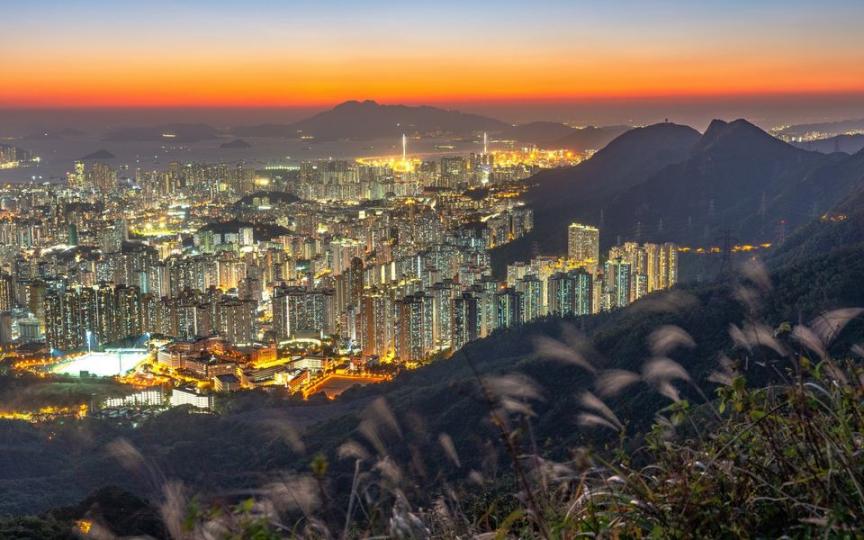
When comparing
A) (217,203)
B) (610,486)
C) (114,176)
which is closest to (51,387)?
(610,486)

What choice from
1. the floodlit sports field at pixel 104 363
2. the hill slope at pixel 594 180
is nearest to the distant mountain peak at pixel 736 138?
the hill slope at pixel 594 180

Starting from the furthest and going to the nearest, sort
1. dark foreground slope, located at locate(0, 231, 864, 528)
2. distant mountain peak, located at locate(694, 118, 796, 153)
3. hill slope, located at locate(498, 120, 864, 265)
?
distant mountain peak, located at locate(694, 118, 796, 153), hill slope, located at locate(498, 120, 864, 265), dark foreground slope, located at locate(0, 231, 864, 528)

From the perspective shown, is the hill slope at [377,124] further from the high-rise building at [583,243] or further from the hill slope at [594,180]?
the high-rise building at [583,243]

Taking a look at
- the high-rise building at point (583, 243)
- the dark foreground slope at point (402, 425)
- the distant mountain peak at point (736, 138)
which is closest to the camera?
the dark foreground slope at point (402, 425)

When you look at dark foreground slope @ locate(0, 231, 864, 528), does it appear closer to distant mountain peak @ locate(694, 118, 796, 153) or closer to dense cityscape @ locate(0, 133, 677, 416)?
dense cityscape @ locate(0, 133, 677, 416)

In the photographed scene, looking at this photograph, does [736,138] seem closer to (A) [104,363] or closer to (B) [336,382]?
(B) [336,382]

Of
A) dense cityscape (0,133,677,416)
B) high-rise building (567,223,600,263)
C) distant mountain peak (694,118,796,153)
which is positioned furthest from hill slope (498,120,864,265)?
dense cityscape (0,133,677,416)

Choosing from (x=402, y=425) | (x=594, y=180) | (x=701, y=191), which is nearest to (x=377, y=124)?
(x=594, y=180)
